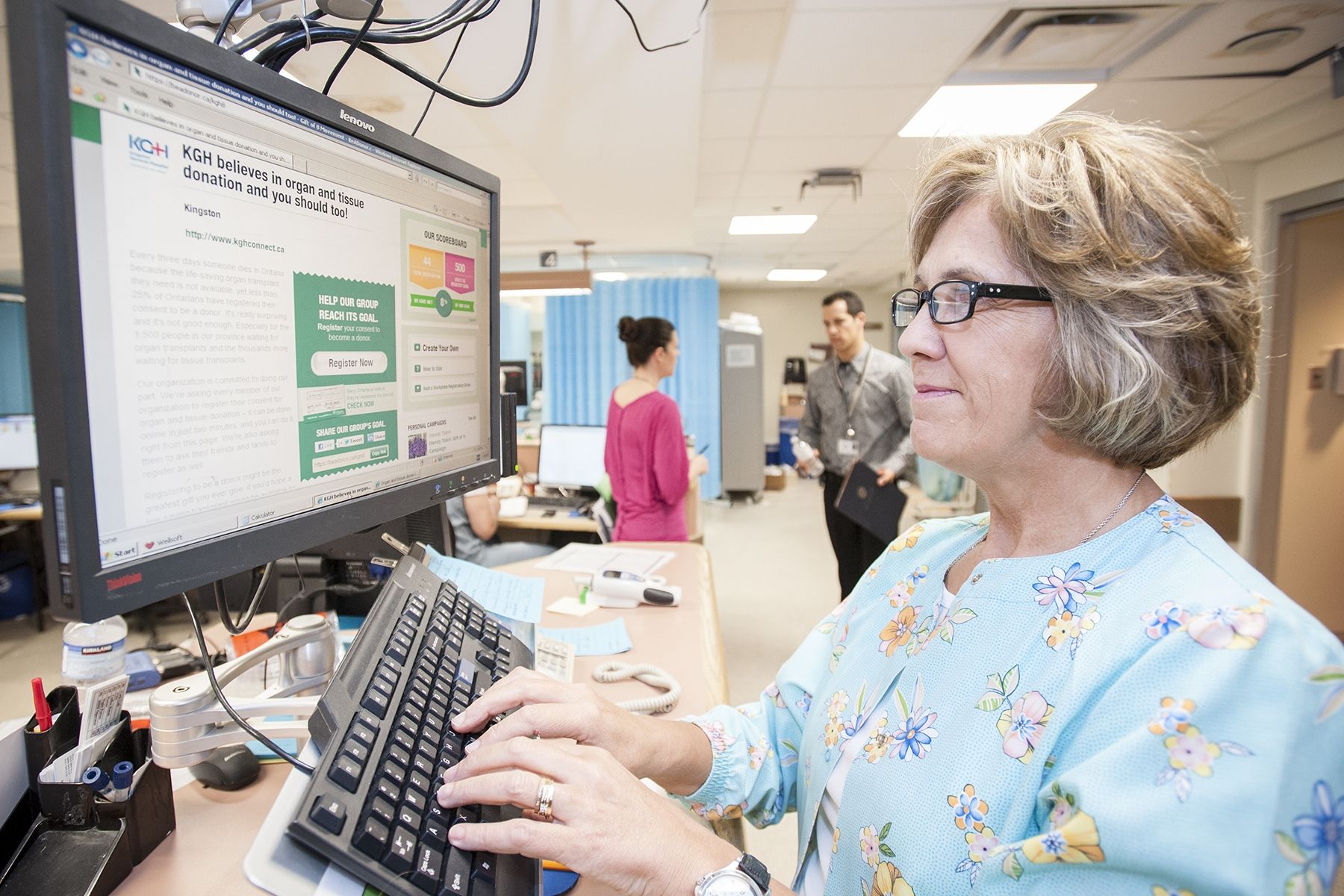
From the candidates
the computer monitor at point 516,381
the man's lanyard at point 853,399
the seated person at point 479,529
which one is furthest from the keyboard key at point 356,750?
the computer monitor at point 516,381

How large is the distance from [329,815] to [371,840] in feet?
0.10

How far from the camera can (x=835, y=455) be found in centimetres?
356

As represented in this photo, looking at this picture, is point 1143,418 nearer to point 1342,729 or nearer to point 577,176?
point 1342,729

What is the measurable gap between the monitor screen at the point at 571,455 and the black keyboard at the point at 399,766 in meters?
3.19

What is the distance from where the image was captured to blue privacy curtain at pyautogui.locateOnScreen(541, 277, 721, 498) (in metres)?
7.45

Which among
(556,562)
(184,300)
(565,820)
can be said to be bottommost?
(556,562)

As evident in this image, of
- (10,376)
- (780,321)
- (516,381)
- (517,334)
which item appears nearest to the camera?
(516,381)

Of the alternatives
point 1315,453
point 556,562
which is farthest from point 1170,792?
point 1315,453

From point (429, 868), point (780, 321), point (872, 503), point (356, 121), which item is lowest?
point (872, 503)

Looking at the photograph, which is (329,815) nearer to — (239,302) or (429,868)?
(429,868)

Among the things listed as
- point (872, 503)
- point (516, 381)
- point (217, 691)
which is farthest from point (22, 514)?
point (872, 503)

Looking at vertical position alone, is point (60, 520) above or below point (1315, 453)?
above

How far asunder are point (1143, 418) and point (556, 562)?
1.32 metres

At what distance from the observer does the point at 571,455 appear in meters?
3.98
